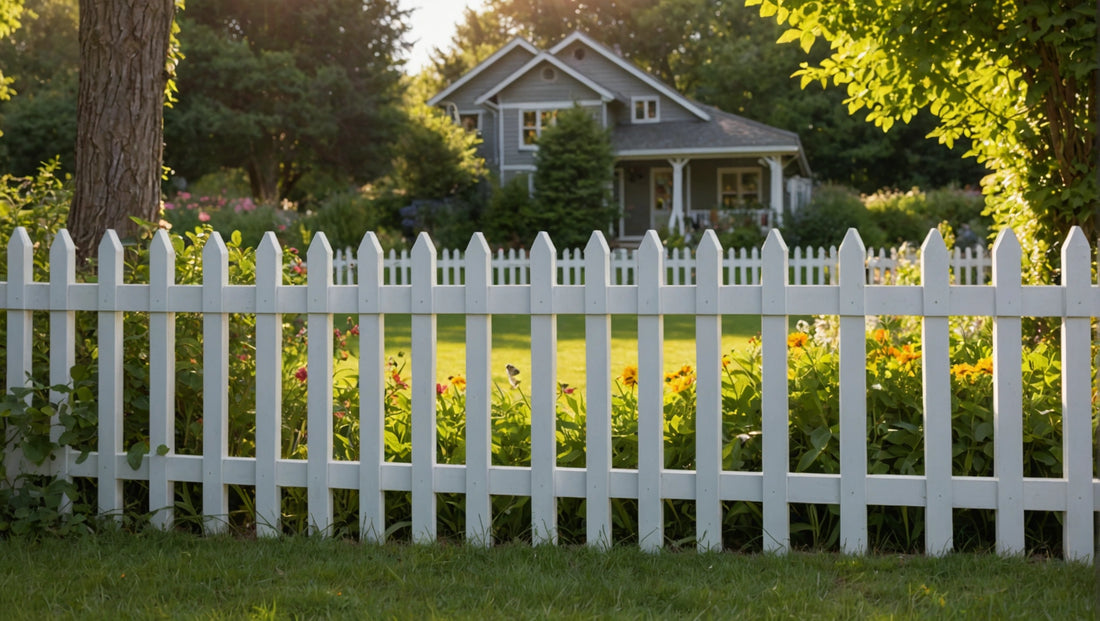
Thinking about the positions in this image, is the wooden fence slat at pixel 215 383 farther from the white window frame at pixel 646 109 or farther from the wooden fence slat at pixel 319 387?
the white window frame at pixel 646 109

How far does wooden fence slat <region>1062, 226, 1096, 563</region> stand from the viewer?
3.51 metres

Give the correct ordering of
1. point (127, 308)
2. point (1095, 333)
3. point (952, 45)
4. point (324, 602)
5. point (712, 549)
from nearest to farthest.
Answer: point (324, 602) < point (712, 549) < point (127, 308) < point (1095, 333) < point (952, 45)

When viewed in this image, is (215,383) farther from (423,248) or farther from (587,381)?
(587,381)

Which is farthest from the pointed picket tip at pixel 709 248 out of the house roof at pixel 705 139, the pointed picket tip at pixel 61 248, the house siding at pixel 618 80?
the house siding at pixel 618 80

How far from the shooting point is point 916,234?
2580cm

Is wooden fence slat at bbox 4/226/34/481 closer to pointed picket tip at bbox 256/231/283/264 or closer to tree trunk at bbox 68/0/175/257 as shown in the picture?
tree trunk at bbox 68/0/175/257

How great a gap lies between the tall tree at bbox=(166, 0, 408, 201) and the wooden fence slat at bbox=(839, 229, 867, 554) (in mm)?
34714

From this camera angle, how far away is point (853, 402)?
3684 millimetres

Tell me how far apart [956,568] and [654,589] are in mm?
1057

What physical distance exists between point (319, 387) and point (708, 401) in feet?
4.98

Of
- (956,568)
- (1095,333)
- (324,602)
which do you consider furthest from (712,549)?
(1095,333)

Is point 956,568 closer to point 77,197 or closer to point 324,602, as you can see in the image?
point 324,602

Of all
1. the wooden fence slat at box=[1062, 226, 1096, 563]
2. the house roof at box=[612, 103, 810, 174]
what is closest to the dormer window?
the house roof at box=[612, 103, 810, 174]

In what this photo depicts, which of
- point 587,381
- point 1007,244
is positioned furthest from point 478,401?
point 1007,244
